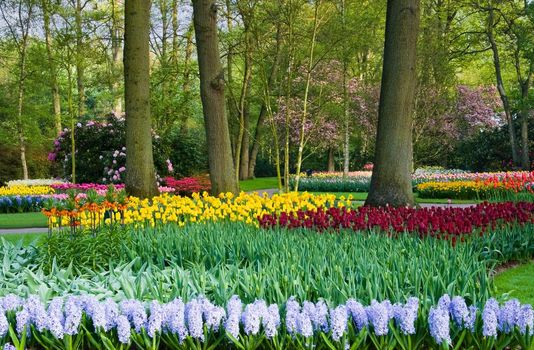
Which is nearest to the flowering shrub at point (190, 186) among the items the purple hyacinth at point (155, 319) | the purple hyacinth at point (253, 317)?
the purple hyacinth at point (155, 319)

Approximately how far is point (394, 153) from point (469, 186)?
9.79m

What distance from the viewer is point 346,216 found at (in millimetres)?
8211

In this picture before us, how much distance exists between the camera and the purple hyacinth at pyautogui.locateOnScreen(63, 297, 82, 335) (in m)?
3.90

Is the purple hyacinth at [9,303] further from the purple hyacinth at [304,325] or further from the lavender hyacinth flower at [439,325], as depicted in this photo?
the lavender hyacinth flower at [439,325]

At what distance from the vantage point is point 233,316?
382 cm

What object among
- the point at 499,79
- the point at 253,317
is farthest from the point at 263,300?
the point at 499,79

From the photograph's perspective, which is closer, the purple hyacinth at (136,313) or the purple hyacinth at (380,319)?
the purple hyacinth at (380,319)

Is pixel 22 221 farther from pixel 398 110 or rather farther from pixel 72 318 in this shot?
pixel 72 318

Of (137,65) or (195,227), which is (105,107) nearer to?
(137,65)

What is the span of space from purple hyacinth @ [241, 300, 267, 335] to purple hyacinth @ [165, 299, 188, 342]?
36cm

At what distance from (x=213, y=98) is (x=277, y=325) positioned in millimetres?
8730

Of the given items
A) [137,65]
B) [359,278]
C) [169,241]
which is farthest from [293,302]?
[137,65]

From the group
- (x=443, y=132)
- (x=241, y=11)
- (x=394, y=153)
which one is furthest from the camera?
(x=443, y=132)

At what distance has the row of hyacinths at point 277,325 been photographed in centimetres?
377
